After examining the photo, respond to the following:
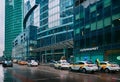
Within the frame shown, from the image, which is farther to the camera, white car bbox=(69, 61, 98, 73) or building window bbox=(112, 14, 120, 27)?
building window bbox=(112, 14, 120, 27)

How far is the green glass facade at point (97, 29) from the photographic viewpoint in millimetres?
46031

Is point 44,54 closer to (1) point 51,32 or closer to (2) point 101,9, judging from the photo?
(1) point 51,32

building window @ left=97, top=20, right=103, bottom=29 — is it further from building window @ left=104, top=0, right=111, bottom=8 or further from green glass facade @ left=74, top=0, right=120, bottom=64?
building window @ left=104, top=0, right=111, bottom=8

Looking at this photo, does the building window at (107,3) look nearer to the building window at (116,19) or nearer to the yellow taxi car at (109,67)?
the building window at (116,19)

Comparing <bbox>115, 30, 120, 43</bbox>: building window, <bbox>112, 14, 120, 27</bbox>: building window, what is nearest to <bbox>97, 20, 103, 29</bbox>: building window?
<bbox>112, 14, 120, 27</bbox>: building window

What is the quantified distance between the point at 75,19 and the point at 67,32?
28.8m

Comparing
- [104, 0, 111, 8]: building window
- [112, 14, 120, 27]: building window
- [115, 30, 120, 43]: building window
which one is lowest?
[115, 30, 120, 43]: building window

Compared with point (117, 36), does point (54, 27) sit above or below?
above

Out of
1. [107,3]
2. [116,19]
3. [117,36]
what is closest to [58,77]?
[117,36]

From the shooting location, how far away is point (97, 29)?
52188 mm

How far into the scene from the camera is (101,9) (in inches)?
2020

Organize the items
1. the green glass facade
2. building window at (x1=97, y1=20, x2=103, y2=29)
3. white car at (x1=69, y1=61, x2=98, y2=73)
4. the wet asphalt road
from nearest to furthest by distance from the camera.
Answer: the wet asphalt road < white car at (x1=69, y1=61, x2=98, y2=73) < the green glass facade < building window at (x1=97, y1=20, x2=103, y2=29)

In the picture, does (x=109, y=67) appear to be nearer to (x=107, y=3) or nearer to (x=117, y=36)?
(x=117, y=36)

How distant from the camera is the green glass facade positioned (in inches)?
1812
